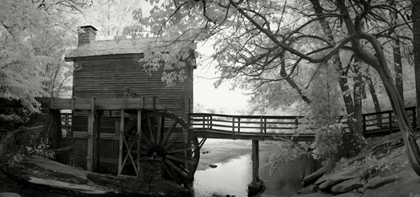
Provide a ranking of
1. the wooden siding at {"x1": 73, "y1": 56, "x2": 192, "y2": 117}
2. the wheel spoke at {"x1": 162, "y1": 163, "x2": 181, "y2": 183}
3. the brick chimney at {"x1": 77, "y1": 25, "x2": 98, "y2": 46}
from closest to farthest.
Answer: the wheel spoke at {"x1": 162, "y1": 163, "x2": 181, "y2": 183}, the wooden siding at {"x1": 73, "y1": 56, "x2": 192, "y2": 117}, the brick chimney at {"x1": 77, "y1": 25, "x2": 98, "y2": 46}

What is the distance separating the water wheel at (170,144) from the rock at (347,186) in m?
7.43

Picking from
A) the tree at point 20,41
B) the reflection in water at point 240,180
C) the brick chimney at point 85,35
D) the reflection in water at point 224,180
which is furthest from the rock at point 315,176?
the brick chimney at point 85,35

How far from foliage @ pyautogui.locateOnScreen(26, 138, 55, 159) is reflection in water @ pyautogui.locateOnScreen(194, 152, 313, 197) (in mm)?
7004

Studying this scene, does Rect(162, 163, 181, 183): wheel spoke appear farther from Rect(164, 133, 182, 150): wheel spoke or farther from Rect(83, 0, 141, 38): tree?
Rect(83, 0, 141, 38): tree

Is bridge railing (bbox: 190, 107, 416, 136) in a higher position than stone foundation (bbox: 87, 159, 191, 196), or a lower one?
higher

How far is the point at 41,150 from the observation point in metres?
14.0

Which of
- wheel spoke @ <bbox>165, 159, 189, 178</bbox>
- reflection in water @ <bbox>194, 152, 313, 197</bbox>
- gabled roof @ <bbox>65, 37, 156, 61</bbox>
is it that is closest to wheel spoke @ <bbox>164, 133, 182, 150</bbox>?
wheel spoke @ <bbox>165, 159, 189, 178</bbox>

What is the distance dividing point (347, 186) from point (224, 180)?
31.7 feet

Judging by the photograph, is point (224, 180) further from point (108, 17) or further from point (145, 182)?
point (108, 17)

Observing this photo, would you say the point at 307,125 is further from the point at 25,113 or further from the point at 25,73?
the point at 25,113

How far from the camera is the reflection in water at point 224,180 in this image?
13781 millimetres

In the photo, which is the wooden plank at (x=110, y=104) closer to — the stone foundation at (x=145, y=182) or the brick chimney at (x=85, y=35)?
the stone foundation at (x=145, y=182)

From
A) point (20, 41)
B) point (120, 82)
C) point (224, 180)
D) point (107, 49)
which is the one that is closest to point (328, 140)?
point (224, 180)

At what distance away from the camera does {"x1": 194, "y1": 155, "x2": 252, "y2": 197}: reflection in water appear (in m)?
13.8
